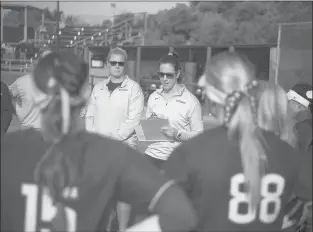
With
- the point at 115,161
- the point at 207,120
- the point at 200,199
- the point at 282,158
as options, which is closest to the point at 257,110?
the point at 282,158

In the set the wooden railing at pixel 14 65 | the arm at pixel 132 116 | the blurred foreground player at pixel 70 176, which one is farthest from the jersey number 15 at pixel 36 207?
the wooden railing at pixel 14 65

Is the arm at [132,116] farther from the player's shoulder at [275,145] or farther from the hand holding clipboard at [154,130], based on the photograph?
the player's shoulder at [275,145]

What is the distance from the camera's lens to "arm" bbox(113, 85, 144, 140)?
190 inches

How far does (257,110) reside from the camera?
2.31m

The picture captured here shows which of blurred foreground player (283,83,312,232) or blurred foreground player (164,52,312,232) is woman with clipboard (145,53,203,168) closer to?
blurred foreground player (283,83,312,232)

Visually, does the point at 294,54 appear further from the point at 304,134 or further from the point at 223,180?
the point at 223,180

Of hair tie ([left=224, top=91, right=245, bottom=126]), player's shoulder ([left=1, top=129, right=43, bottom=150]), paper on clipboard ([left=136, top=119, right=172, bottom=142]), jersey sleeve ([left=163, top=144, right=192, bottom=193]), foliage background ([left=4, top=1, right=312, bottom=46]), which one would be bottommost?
paper on clipboard ([left=136, top=119, right=172, bottom=142])

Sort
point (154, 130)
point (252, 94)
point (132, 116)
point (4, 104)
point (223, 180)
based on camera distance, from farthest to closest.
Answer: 1. point (154, 130)
2. point (132, 116)
3. point (4, 104)
4. point (252, 94)
5. point (223, 180)

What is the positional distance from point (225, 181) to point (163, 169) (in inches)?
10.9

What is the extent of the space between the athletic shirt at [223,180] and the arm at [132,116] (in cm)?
267

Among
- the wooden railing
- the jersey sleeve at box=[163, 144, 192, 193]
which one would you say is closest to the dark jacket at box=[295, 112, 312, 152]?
the jersey sleeve at box=[163, 144, 192, 193]

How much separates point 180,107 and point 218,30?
109ft

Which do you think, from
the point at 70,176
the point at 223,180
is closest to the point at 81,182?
the point at 70,176

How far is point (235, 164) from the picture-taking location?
2121 mm
